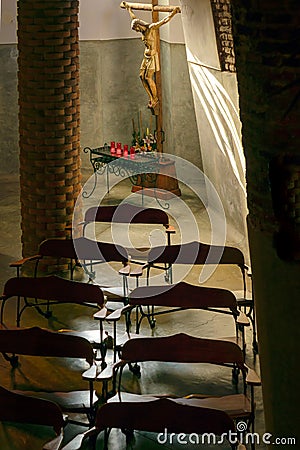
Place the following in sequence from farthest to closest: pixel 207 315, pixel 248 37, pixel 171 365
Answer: pixel 207 315 → pixel 171 365 → pixel 248 37

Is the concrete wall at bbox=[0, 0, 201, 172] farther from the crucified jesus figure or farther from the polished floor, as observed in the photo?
the polished floor

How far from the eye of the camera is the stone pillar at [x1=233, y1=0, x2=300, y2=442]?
479cm

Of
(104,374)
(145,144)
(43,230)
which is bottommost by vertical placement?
(104,374)

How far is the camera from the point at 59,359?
31.6ft

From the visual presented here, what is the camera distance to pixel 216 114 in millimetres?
12234

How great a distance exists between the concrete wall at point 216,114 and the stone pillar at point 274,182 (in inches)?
235

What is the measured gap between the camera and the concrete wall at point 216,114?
452 inches

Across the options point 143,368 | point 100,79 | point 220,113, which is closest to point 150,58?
point 100,79

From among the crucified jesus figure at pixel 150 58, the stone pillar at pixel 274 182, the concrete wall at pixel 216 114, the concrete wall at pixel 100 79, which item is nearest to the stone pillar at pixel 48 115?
the concrete wall at pixel 216 114

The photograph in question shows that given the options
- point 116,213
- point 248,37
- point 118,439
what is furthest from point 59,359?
point 248,37

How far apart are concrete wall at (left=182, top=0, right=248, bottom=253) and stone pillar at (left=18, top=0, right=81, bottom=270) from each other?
1581mm

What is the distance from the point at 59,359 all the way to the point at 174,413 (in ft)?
11.0

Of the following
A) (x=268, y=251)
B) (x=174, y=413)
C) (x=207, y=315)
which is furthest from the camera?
(x=207, y=315)

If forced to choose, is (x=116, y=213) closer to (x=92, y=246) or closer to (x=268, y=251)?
(x=92, y=246)
